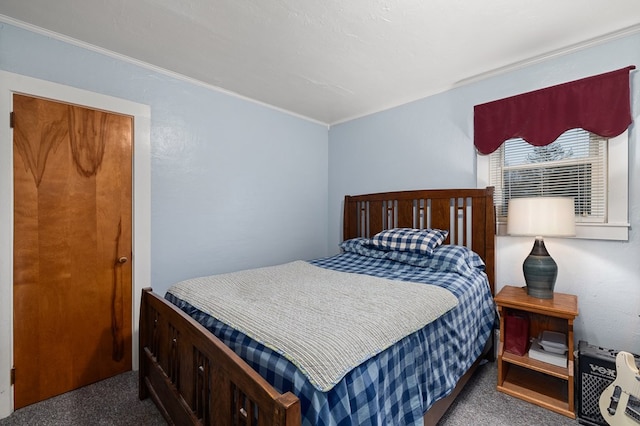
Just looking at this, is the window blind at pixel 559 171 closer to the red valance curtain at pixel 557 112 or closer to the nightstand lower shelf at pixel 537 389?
the red valance curtain at pixel 557 112

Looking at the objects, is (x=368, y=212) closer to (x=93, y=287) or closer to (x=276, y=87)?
(x=276, y=87)

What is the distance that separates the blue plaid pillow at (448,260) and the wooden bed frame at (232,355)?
0.19 metres

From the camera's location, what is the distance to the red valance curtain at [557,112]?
6.26ft

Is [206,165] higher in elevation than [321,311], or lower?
higher

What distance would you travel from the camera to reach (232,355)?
1003 mm

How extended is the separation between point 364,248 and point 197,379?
1.88 metres

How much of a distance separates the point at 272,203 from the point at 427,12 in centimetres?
219

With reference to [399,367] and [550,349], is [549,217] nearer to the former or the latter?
[550,349]

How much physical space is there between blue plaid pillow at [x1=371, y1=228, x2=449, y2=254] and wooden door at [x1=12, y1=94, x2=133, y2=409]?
7.00 ft

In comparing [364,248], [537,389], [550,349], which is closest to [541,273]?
[550,349]

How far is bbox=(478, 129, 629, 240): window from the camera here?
6.30 feet

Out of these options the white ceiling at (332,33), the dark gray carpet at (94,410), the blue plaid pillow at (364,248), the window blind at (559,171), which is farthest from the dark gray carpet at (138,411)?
the white ceiling at (332,33)

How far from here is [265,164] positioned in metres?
3.14

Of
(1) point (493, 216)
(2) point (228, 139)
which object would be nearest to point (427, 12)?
(1) point (493, 216)
